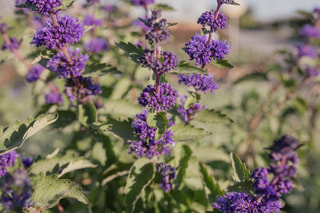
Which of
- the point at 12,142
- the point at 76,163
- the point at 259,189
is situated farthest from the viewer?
the point at 76,163

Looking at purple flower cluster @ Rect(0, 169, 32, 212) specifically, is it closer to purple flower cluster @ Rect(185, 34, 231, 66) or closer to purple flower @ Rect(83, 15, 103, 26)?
purple flower cluster @ Rect(185, 34, 231, 66)

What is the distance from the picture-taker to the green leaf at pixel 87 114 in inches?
99.8

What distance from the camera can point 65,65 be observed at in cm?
238

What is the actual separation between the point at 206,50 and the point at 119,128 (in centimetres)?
99

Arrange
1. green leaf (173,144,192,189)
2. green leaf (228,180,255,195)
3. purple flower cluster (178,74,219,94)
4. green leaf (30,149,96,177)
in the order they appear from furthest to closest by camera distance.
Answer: green leaf (173,144,192,189), green leaf (30,149,96,177), purple flower cluster (178,74,219,94), green leaf (228,180,255,195)

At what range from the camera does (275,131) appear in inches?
220

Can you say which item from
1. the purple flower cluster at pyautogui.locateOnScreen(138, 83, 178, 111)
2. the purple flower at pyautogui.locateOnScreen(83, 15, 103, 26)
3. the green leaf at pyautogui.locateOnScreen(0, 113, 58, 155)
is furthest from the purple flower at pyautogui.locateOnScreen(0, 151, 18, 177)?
the purple flower at pyautogui.locateOnScreen(83, 15, 103, 26)

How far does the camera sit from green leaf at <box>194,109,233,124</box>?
7.73ft

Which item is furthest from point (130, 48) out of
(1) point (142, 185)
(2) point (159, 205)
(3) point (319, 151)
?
(3) point (319, 151)

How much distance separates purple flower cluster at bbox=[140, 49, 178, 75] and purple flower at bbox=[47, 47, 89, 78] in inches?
32.5

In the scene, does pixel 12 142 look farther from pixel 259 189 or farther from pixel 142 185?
pixel 259 189

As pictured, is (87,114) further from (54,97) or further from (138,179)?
(54,97)

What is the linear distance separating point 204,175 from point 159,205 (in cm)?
58

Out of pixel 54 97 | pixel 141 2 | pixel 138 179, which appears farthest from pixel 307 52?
pixel 54 97
